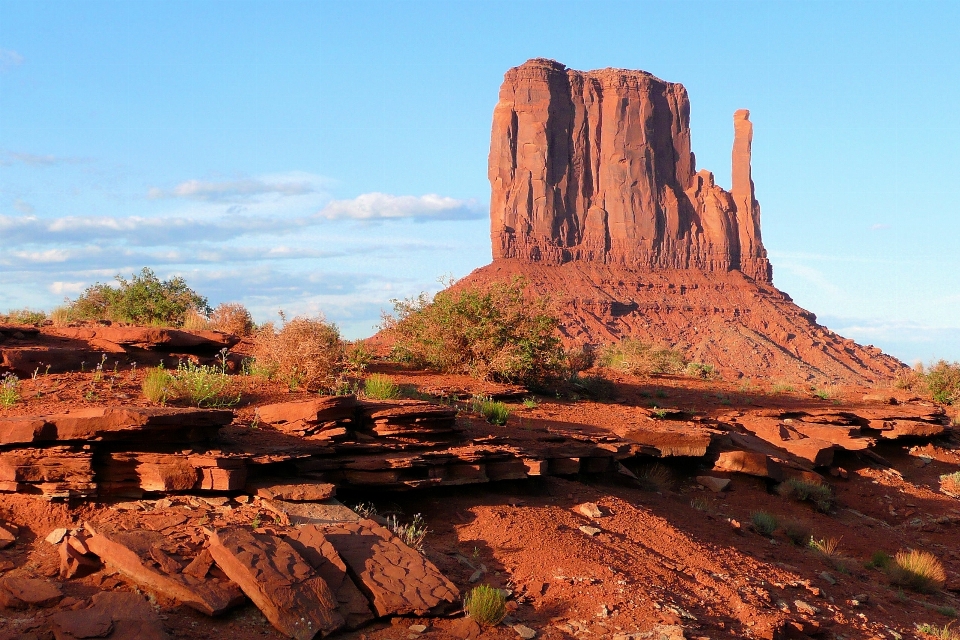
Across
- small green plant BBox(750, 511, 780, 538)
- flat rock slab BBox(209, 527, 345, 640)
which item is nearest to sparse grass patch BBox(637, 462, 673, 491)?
small green plant BBox(750, 511, 780, 538)

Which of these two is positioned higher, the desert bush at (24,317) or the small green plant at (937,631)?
the desert bush at (24,317)

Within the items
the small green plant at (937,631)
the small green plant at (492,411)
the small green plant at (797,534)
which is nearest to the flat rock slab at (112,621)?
the small green plant at (492,411)

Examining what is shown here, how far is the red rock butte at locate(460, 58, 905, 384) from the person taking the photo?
290ft

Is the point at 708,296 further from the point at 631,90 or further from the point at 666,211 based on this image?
the point at 631,90

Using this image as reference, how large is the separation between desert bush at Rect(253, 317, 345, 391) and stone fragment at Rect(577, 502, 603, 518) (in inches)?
167

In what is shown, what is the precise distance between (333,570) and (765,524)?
6.91 meters

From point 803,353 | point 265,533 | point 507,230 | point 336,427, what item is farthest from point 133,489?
point 507,230

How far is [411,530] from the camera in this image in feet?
26.8

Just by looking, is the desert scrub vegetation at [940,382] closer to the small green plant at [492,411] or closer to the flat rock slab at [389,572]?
the small green plant at [492,411]

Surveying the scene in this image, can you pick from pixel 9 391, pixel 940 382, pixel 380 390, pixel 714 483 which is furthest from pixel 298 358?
pixel 940 382

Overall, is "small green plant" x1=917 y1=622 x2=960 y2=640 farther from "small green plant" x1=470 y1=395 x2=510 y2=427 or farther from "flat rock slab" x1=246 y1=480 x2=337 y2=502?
"flat rock slab" x1=246 y1=480 x2=337 y2=502

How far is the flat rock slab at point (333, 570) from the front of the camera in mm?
6754

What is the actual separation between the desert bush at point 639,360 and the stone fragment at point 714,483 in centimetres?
1268

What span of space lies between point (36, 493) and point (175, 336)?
597 centimetres
